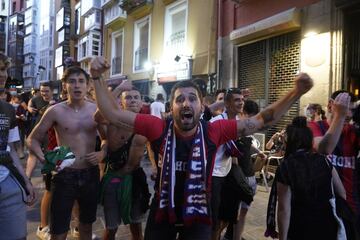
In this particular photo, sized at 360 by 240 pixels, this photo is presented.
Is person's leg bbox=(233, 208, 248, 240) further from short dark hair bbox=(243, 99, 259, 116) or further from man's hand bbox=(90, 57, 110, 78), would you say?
man's hand bbox=(90, 57, 110, 78)

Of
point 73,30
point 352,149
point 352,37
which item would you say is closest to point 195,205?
point 352,149

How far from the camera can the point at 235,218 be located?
379 cm

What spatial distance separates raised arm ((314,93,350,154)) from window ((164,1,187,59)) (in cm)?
1108

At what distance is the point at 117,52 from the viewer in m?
19.7

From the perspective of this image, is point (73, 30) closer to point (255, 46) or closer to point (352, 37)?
point (255, 46)

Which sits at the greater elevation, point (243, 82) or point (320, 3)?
point (320, 3)

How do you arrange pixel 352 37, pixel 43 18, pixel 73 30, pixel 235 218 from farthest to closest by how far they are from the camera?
1. pixel 43 18
2. pixel 73 30
3. pixel 352 37
4. pixel 235 218

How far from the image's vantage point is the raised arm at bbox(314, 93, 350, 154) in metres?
2.54

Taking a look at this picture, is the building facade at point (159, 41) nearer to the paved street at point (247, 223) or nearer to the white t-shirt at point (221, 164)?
the paved street at point (247, 223)

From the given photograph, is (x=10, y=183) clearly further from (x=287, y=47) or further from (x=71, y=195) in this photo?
(x=287, y=47)

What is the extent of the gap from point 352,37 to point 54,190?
21.7 feet

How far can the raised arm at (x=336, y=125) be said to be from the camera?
2.54m

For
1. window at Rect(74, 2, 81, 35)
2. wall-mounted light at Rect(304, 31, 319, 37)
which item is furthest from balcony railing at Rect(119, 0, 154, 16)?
window at Rect(74, 2, 81, 35)

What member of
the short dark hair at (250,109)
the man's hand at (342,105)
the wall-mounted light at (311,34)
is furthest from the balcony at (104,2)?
the man's hand at (342,105)
